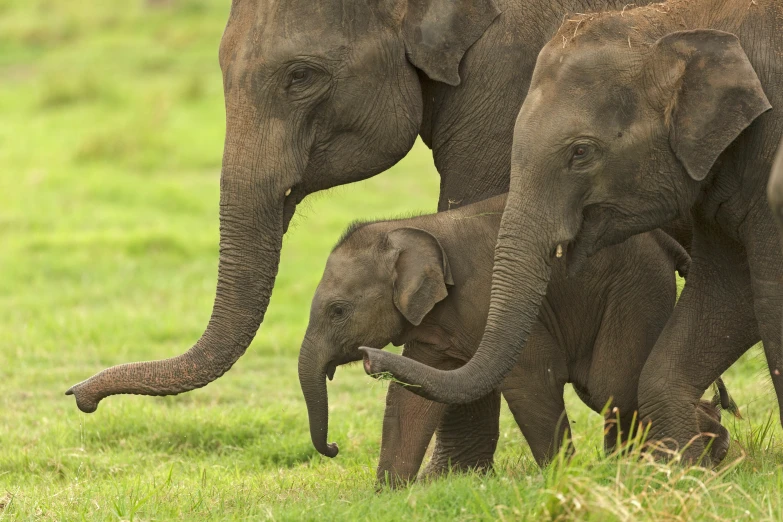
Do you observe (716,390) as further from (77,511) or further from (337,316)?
(77,511)

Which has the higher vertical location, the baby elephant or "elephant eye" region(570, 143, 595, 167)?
"elephant eye" region(570, 143, 595, 167)

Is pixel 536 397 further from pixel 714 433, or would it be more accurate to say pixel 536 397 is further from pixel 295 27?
pixel 295 27

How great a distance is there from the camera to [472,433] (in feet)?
22.0

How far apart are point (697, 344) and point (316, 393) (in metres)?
1.60

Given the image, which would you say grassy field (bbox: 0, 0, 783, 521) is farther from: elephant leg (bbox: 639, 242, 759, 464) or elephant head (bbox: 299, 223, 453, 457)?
elephant head (bbox: 299, 223, 453, 457)

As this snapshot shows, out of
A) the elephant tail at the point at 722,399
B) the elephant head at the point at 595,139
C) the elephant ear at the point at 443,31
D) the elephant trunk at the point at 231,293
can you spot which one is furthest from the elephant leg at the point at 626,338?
the elephant trunk at the point at 231,293

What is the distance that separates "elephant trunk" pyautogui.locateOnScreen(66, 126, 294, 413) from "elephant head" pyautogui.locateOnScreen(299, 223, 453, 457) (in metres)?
0.32

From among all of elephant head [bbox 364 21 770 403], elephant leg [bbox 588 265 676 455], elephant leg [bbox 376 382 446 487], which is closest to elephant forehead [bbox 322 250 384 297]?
elephant leg [bbox 376 382 446 487]

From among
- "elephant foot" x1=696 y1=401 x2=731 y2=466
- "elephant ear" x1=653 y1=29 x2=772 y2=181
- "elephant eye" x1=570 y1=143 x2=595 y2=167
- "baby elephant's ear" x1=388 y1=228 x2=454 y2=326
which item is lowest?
"elephant foot" x1=696 y1=401 x2=731 y2=466

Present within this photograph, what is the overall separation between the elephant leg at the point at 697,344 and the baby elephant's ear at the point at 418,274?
95 centimetres

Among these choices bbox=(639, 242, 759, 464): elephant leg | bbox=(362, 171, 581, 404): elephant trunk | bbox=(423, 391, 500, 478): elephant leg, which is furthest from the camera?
bbox=(423, 391, 500, 478): elephant leg

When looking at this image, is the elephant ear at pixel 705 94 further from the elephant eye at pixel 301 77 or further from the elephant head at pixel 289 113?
the elephant eye at pixel 301 77

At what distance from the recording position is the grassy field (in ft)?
17.1

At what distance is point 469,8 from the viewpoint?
6.07 metres
